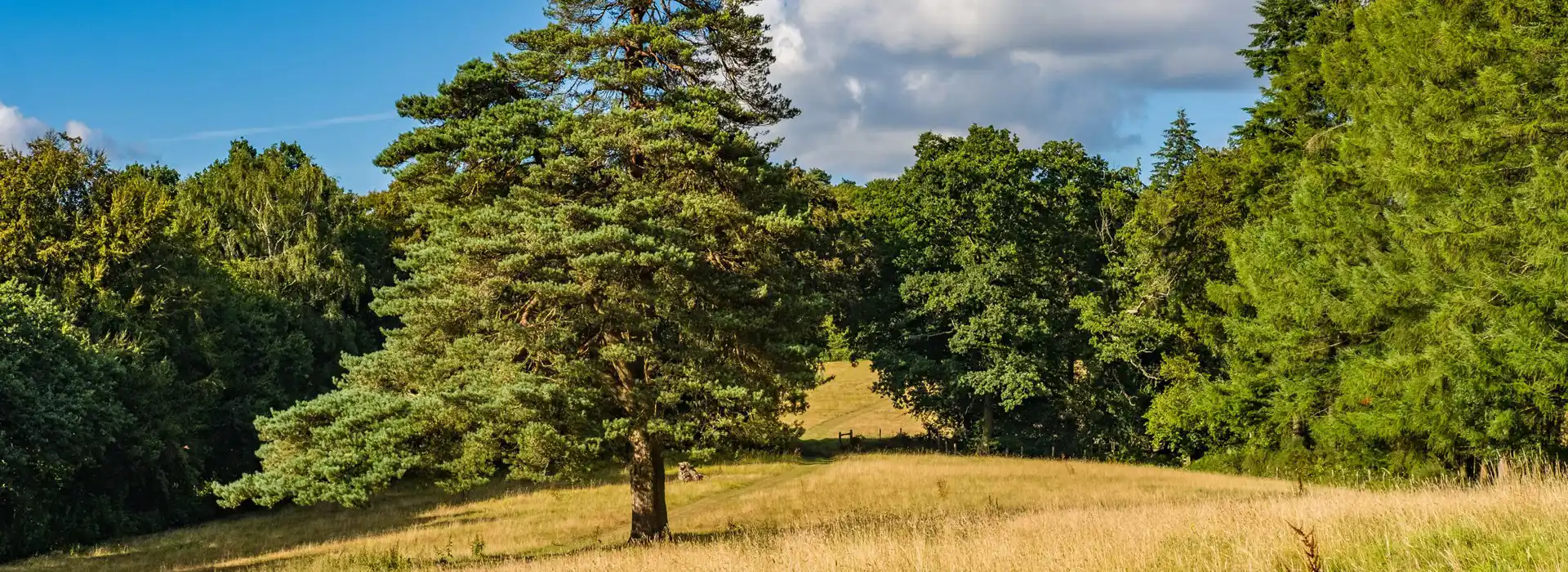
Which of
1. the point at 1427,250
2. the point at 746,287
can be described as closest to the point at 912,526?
the point at 746,287

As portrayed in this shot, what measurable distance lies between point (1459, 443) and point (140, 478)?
41927 mm

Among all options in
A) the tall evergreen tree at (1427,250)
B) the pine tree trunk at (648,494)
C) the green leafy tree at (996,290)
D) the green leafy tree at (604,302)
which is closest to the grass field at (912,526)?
the pine tree trunk at (648,494)

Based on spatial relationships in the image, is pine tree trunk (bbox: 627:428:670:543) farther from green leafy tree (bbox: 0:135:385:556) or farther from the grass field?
green leafy tree (bbox: 0:135:385:556)

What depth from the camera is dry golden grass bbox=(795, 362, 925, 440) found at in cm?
5897

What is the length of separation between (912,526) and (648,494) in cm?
726

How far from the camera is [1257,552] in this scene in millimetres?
8562

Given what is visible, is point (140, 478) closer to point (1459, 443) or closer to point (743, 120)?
point (743, 120)

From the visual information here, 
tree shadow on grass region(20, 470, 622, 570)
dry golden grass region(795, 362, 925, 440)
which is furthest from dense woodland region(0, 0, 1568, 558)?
dry golden grass region(795, 362, 925, 440)

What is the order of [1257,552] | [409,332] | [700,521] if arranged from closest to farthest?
1. [1257,552]
2. [409,332]
3. [700,521]

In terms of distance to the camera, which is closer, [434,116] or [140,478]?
[434,116]

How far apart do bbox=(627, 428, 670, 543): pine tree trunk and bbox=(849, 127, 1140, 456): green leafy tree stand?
22360 mm

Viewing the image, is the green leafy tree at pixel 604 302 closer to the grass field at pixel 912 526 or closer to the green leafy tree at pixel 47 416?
the grass field at pixel 912 526

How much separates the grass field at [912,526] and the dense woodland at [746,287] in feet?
8.57

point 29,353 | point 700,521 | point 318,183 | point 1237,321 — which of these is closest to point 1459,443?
point 1237,321
